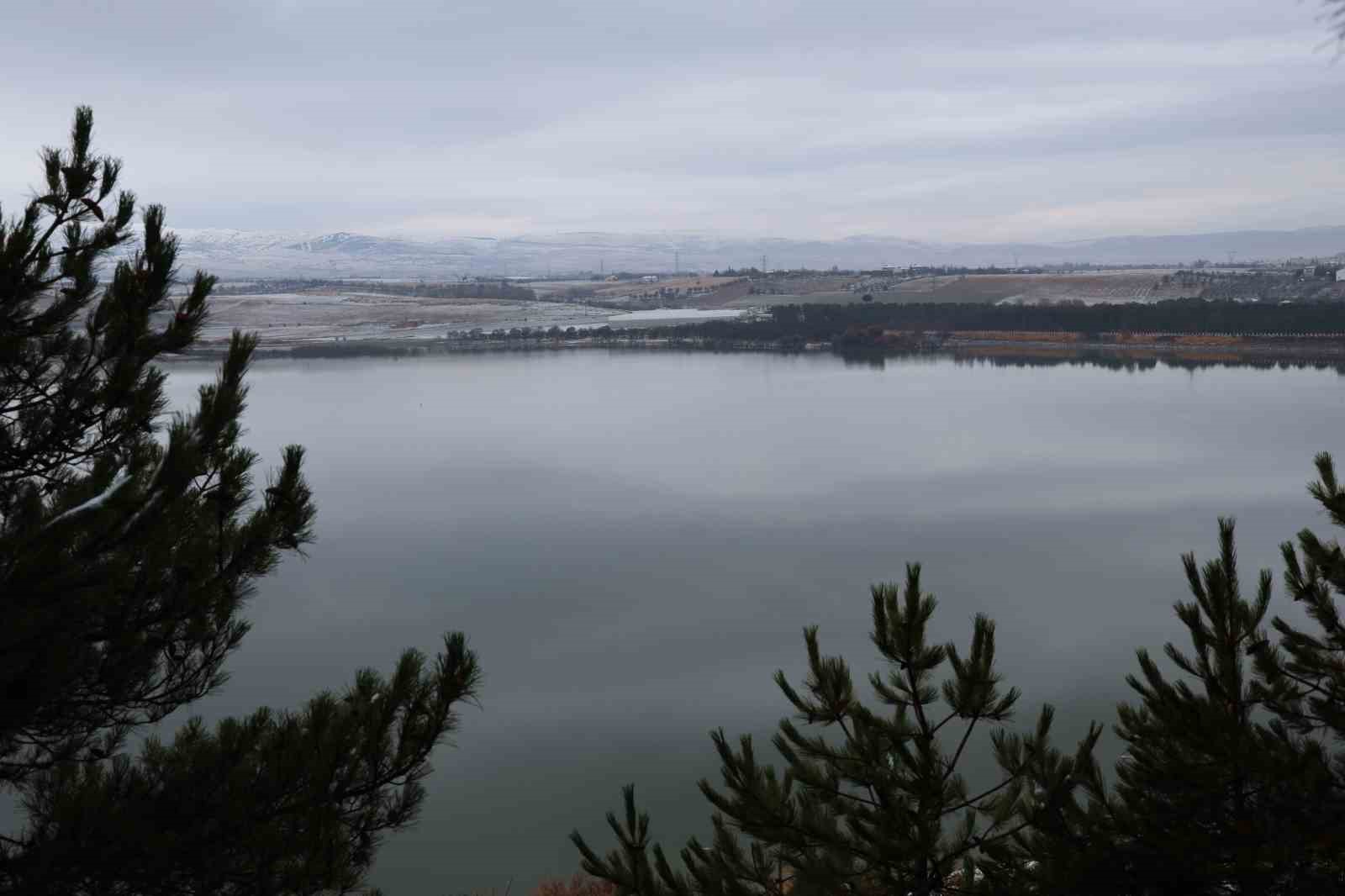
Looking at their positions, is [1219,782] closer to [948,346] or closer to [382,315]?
[948,346]

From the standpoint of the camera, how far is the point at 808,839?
69.6 inches

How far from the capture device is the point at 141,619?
1.74 meters

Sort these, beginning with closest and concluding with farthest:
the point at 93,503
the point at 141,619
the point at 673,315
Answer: the point at 93,503, the point at 141,619, the point at 673,315

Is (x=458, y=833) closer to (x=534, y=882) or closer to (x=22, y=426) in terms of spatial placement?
(x=534, y=882)

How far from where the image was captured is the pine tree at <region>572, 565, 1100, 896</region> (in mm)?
1688

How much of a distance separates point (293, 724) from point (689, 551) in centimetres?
556

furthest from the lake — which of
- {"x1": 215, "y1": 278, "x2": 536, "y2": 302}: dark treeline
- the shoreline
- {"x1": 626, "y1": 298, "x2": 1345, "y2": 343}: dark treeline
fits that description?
{"x1": 215, "y1": 278, "x2": 536, "y2": 302}: dark treeline

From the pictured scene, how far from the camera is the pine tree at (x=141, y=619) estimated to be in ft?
5.13

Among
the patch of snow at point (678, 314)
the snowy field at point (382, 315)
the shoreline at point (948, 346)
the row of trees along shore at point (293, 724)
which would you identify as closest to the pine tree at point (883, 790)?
the row of trees along shore at point (293, 724)

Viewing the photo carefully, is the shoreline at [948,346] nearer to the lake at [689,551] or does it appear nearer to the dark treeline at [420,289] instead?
the lake at [689,551]

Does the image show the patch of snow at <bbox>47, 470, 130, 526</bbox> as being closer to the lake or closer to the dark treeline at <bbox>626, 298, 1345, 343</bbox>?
the lake

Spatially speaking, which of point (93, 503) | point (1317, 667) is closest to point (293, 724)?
point (93, 503)

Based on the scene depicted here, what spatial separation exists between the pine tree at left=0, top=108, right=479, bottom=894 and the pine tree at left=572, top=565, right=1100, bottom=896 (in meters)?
0.36

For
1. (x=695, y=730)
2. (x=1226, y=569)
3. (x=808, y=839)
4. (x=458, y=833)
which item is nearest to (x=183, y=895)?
(x=808, y=839)
